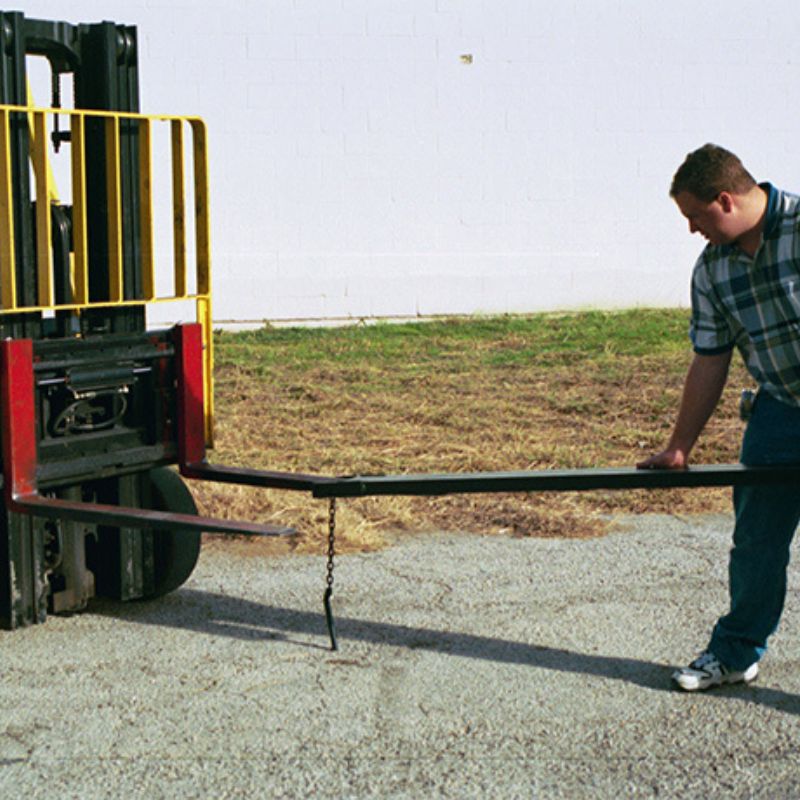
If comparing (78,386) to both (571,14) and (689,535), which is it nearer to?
(689,535)

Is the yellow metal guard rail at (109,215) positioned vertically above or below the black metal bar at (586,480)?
above

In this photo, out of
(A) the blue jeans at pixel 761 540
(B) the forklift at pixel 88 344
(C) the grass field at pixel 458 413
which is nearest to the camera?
(A) the blue jeans at pixel 761 540

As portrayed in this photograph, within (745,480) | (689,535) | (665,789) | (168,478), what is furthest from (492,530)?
(665,789)

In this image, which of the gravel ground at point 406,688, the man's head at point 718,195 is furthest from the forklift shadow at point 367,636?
the man's head at point 718,195

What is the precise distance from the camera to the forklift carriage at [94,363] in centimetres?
508

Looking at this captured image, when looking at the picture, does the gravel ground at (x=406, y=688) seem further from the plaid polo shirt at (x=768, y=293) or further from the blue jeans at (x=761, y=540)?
the plaid polo shirt at (x=768, y=293)

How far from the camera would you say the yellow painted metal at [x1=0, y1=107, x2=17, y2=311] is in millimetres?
5070

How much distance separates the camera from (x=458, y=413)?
10398 mm

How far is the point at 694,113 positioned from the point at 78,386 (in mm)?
12793

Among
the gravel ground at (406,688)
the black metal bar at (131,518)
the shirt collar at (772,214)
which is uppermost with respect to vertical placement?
the shirt collar at (772,214)

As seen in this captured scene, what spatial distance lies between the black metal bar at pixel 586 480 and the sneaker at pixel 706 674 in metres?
0.64

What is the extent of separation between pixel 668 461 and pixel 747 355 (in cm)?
47

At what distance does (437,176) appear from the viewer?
15.6m

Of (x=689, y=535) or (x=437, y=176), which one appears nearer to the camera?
(x=689, y=535)
